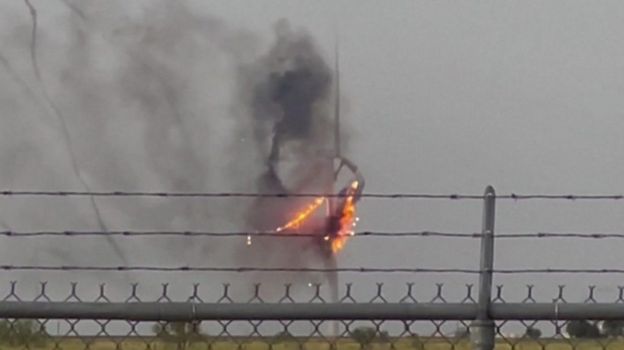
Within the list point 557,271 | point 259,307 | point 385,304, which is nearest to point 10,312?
point 259,307

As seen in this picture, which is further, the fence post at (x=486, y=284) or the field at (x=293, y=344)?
the field at (x=293, y=344)

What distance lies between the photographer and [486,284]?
4039 millimetres

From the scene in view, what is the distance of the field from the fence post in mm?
397

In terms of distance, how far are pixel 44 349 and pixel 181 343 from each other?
0.70 meters

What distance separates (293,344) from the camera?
14.6 feet

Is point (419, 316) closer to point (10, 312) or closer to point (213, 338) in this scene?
point (213, 338)

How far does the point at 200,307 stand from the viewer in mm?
4133

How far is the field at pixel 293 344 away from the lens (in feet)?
14.4

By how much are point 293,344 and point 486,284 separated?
1026mm

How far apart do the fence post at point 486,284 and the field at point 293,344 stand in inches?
15.6

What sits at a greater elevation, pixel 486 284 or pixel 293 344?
pixel 486 284

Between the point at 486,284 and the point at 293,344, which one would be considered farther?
the point at 293,344

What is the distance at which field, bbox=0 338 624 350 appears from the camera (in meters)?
4.39

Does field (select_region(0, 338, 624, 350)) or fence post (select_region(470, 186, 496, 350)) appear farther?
field (select_region(0, 338, 624, 350))
